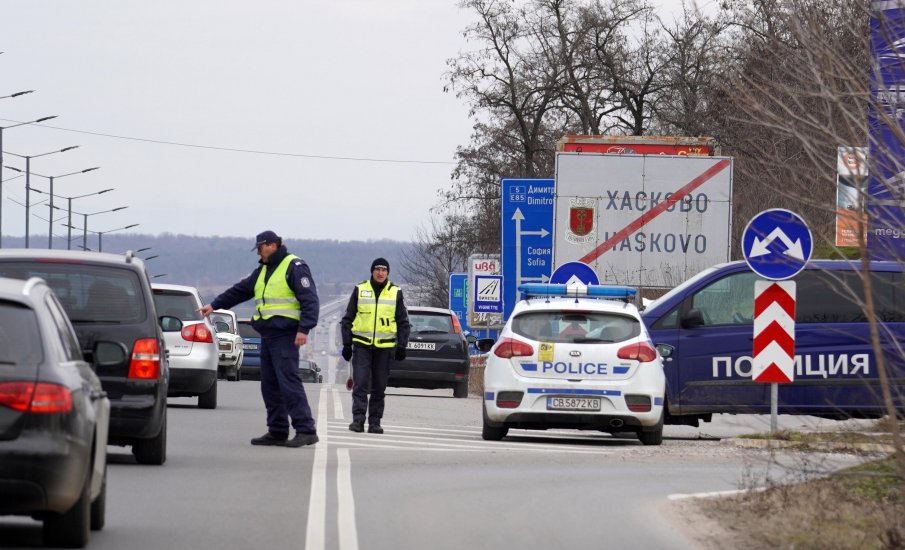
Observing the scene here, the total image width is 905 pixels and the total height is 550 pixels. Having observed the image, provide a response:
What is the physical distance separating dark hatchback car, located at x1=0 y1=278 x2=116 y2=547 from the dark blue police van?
11.3 meters

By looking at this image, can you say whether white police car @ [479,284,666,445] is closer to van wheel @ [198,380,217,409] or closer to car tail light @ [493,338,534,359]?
car tail light @ [493,338,534,359]

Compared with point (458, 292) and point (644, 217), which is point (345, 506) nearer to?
point (644, 217)

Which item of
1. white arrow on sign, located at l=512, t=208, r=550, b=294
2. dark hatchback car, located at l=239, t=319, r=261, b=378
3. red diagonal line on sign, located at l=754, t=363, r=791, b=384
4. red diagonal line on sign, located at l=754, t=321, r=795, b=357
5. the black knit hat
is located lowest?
dark hatchback car, located at l=239, t=319, r=261, b=378

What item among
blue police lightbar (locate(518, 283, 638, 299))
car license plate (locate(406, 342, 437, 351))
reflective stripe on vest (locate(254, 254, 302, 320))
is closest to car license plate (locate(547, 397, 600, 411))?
blue police lightbar (locate(518, 283, 638, 299))

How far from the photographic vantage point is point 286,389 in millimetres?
16328

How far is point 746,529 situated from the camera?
10016 millimetres

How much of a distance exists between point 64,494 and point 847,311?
41.6ft

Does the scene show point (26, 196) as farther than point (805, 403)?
Yes

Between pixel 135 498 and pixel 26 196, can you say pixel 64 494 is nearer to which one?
pixel 135 498

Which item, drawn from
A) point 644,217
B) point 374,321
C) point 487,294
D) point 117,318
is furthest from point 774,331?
point 487,294

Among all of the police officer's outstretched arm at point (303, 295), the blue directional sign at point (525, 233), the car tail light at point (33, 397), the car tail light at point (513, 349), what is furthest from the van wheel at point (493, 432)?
the blue directional sign at point (525, 233)

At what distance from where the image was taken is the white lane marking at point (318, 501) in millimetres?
9617

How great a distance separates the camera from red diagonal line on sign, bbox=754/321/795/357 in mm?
17734

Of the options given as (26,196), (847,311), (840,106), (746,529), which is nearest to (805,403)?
(847,311)
